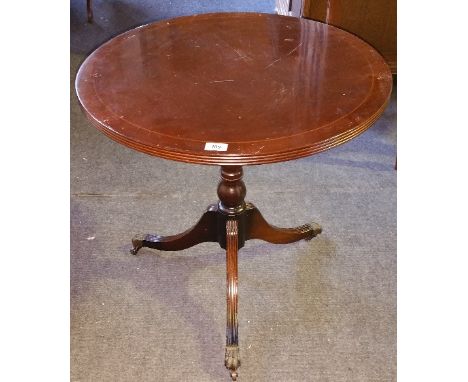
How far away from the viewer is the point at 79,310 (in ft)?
6.13

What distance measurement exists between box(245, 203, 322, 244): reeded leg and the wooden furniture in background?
106 centimetres

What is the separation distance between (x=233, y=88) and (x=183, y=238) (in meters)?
0.68

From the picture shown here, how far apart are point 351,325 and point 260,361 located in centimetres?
32

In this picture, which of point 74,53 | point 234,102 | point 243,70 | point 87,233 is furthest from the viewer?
point 74,53

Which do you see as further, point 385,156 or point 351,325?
point 385,156

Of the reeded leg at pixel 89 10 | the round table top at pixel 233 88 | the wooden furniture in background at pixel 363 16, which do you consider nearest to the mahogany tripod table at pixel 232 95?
the round table top at pixel 233 88

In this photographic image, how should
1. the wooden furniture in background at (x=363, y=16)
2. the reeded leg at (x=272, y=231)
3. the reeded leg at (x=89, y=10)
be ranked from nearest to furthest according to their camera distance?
1. the reeded leg at (x=272, y=231)
2. the wooden furniture in background at (x=363, y=16)
3. the reeded leg at (x=89, y=10)

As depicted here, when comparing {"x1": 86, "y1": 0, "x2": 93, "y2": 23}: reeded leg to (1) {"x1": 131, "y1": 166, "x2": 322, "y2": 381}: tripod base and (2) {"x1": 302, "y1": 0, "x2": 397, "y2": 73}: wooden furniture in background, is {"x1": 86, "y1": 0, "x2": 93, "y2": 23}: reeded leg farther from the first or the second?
(1) {"x1": 131, "y1": 166, "x2": 322, "y2": 381}: tripod base

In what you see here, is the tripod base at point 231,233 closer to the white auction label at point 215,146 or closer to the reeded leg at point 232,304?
the reeded leg at point 232,304

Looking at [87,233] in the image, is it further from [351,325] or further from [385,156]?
[385,156]

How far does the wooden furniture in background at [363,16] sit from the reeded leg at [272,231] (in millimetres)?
1060

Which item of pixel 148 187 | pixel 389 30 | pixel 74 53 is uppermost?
pixel 389 30

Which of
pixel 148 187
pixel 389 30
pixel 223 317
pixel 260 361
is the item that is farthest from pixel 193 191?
pixel 389 30

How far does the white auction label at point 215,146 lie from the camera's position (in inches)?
48.7
